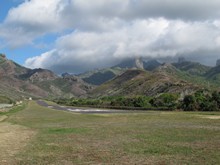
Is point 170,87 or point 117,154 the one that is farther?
point 170,87

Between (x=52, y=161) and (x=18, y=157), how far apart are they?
2.79 metres

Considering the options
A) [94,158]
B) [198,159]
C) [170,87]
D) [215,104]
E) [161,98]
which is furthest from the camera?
[170,87]

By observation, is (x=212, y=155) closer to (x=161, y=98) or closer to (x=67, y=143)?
(x=67, y=143)

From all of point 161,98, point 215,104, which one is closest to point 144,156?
point 215,104

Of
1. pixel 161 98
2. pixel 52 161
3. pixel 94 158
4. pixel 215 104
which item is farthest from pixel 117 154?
pixel 161 98

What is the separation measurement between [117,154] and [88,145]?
4743 mm

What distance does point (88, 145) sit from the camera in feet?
81.6

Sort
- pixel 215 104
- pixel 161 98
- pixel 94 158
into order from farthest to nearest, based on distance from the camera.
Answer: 1. pixel 161 98
2. pixel 215 104
3. pixel 94 158

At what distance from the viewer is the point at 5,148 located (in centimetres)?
2480

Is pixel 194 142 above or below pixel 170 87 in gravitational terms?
below

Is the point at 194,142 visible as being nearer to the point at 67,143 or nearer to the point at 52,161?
the point at 67,143

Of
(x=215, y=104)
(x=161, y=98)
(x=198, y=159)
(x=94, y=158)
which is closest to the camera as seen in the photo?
(x=198, y=159)

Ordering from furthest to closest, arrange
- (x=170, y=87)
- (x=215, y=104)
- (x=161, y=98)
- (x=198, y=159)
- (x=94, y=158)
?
(x=170, y=87), (x=161, y=98), (x=215, y=104), (x=94, y=158), (x=198, y=159)

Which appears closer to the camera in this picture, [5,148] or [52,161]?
[52,161]
